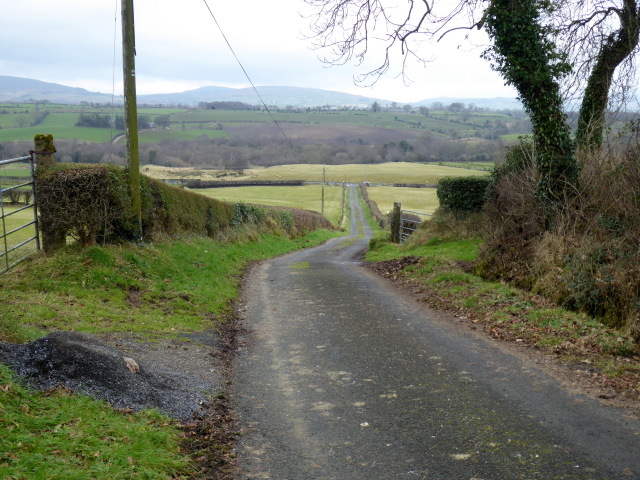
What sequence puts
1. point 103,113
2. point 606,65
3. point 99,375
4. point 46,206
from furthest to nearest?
1. point 103,113
2. point 606,65
3. point 46,206
4. point 99,375

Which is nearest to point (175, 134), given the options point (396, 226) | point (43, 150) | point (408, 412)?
point (396, 226)

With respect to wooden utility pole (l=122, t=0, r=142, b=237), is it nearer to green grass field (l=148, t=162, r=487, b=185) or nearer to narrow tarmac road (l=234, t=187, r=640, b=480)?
narrow tarmac road (l=234, t=187, r=640, b=480)

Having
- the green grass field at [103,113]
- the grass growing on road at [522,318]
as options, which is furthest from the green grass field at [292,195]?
the grass growing on road at [522,318]

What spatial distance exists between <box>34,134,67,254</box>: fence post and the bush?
13.9m

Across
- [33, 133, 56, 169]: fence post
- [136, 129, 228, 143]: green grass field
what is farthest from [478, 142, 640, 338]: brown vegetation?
[136, 129, 228, 143]: green grass field

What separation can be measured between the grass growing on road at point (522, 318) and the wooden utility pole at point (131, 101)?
692 centimetres

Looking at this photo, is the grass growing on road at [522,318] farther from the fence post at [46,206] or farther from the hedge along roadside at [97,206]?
the fence post at [46,206]

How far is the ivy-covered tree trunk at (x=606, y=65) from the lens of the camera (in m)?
14.0

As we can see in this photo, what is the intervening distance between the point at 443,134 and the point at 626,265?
577 ft

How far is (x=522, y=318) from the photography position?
9484mm

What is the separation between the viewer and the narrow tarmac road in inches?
195

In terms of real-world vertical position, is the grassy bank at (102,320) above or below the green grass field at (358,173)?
above

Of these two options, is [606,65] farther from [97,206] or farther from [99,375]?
[99,375]

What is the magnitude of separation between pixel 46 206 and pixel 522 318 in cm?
935
